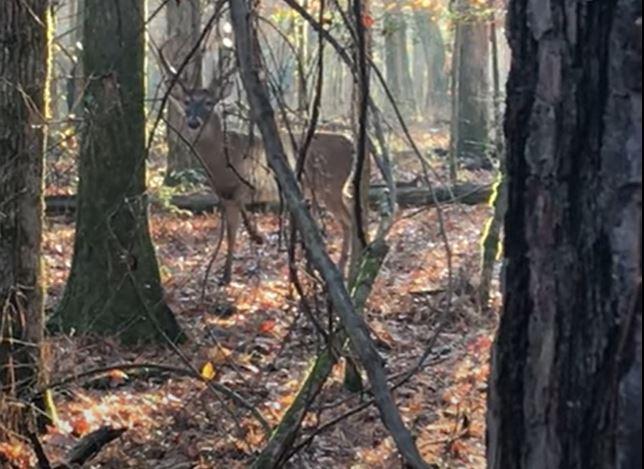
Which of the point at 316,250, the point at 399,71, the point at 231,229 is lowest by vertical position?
the point at 231,229

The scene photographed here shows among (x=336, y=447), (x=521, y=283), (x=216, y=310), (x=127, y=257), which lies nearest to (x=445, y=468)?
(x=336, y=447)

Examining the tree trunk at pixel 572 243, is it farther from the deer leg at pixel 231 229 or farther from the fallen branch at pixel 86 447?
the deer leg at pixel 231 229

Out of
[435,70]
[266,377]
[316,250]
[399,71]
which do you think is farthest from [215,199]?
[435,70]

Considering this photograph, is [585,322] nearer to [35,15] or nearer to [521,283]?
[521,283]

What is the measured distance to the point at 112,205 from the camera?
332 inches

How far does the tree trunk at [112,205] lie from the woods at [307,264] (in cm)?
2

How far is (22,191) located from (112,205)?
8.81ft

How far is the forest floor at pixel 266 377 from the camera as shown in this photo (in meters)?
5.82

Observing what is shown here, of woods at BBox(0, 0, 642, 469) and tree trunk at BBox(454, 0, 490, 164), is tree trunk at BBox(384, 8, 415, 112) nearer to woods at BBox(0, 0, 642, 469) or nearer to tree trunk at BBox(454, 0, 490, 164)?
tree trunk at BBox(454, 0, 490, 164)

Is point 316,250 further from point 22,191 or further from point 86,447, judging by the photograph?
point 22,191

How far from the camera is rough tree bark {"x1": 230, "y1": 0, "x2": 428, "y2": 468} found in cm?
221

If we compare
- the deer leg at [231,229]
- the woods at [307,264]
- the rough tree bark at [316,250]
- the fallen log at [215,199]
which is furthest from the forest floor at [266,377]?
the fallen log at [215,199]

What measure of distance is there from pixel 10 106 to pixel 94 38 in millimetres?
2725

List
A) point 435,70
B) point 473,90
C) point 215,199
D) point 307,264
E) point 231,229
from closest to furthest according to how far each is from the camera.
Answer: point 307,264, point 231,229, point 215,199, point 473,90, point 435,70
